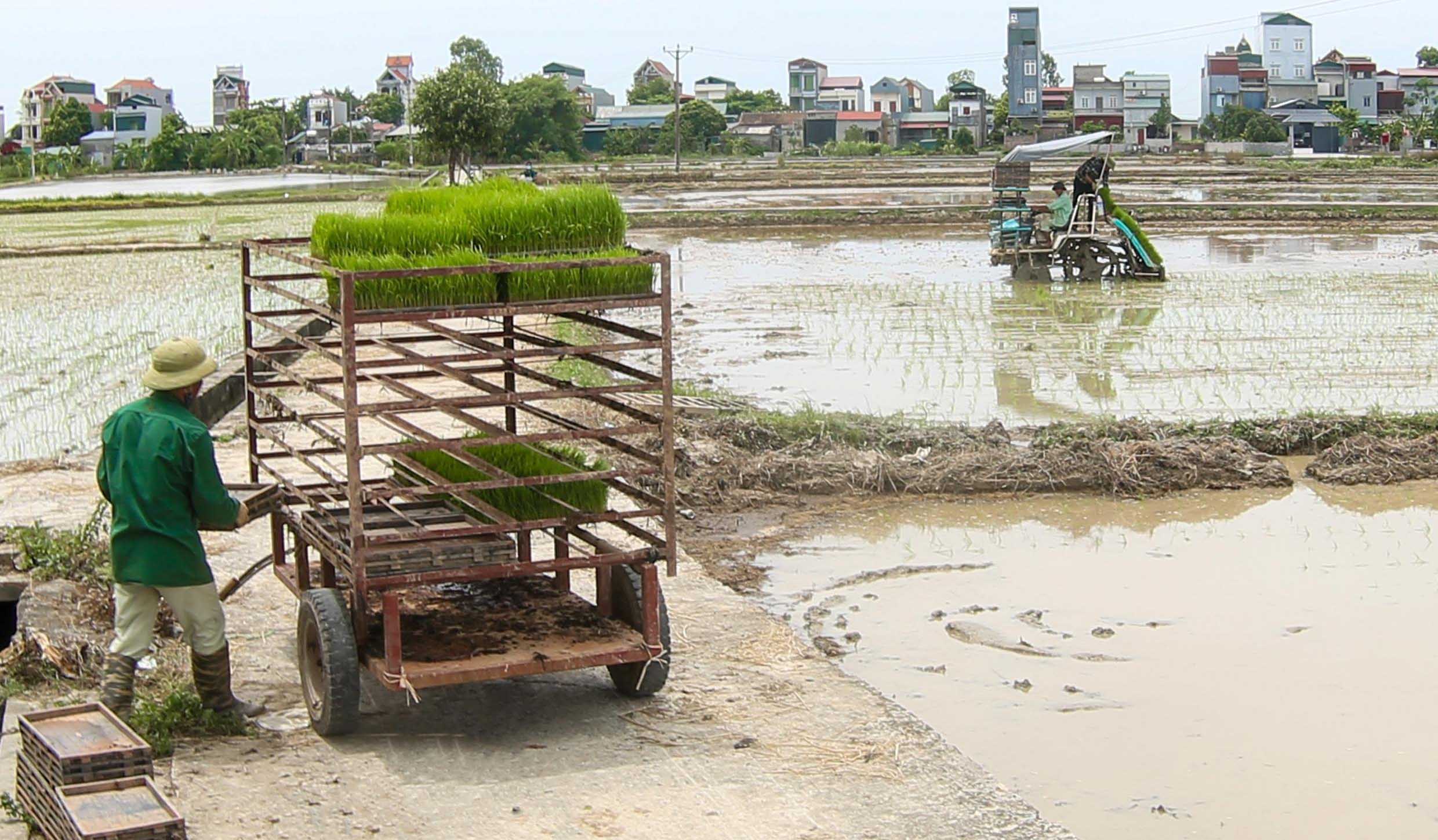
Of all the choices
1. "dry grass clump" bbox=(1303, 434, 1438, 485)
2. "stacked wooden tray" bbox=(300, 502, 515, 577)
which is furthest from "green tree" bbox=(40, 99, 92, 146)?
"stacked wooden tray" bbox=(300, 502, 515, 577)

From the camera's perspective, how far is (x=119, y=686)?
461cm

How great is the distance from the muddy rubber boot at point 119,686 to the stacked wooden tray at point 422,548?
70 cm

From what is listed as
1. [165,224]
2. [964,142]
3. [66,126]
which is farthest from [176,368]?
[66,126]

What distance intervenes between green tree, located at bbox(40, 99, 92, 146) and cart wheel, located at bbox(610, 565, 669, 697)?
95273 millimetres

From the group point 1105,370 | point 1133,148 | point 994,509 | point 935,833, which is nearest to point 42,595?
point 935,833

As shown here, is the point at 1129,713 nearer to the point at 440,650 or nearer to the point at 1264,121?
the point at 440,650

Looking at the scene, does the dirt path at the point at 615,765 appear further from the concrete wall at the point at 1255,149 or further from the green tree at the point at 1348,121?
the green tree at the point at 1348,121

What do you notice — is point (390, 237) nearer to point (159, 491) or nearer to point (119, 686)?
point (159, 491)

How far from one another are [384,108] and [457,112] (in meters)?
67.7

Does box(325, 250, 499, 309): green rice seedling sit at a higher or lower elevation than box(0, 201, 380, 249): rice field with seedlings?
lower

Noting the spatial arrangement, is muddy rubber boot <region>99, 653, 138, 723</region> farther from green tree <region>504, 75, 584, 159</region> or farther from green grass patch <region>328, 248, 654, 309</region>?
green tree <region>504, 75, 584, 159</region>

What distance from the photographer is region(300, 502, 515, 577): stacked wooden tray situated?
4715mm

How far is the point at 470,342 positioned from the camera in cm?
497

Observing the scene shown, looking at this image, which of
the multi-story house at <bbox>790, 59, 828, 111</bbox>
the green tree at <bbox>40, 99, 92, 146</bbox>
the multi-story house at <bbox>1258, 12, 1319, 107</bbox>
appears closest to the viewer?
the green tree at <bbox>40, 99, 92, 146</bbox>
